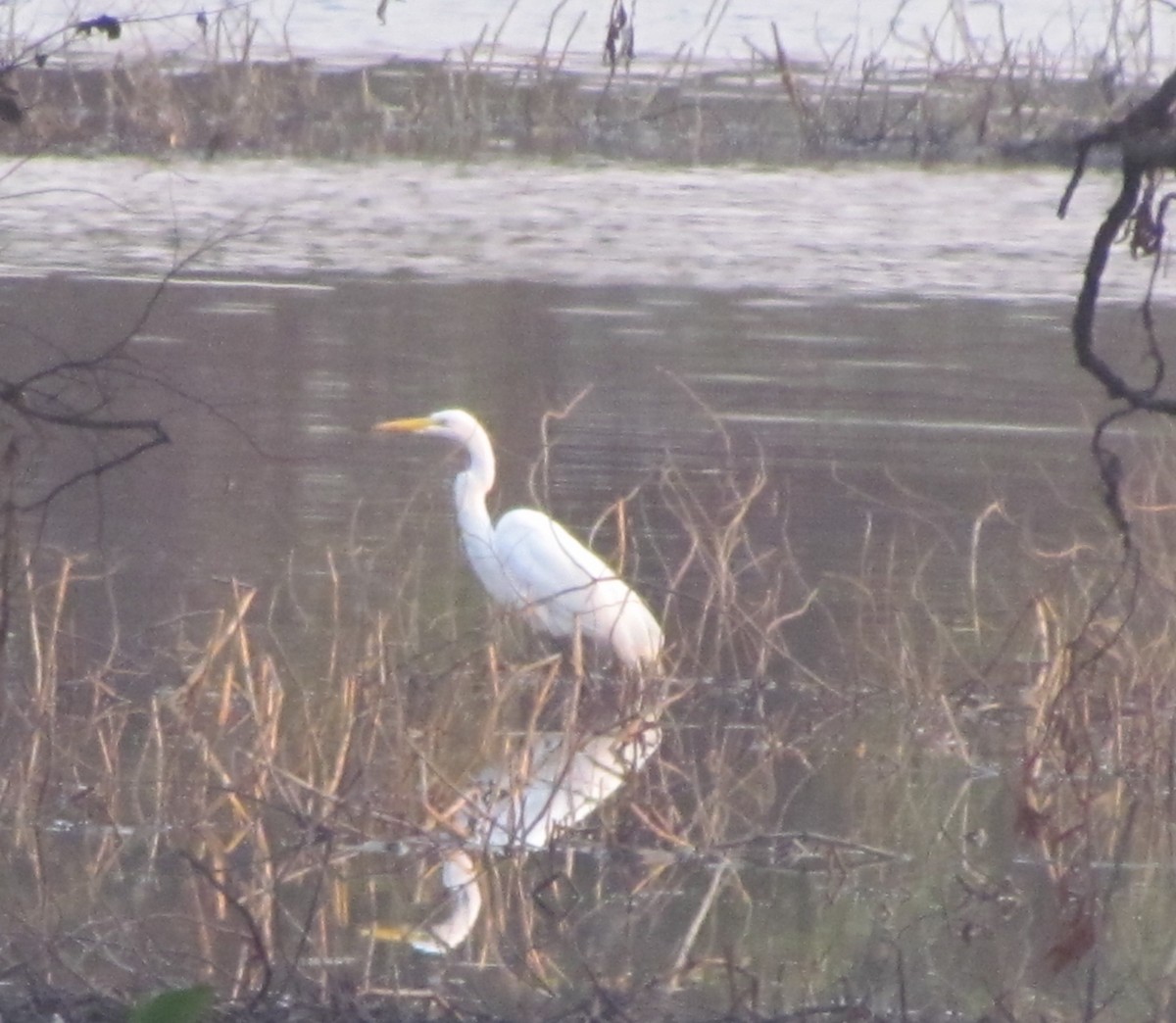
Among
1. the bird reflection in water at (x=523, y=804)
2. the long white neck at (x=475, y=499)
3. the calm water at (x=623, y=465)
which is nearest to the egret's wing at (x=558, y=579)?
the long white neck at (x=475, y=499)

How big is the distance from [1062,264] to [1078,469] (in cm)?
695

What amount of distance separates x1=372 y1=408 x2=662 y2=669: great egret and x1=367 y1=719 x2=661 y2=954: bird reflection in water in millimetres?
793

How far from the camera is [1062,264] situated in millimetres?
18297

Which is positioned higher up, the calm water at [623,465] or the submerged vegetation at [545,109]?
the submerged vegetation at [545,109]

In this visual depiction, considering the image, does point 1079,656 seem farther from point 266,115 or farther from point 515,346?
point 266,115

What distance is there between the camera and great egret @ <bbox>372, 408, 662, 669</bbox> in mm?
7332

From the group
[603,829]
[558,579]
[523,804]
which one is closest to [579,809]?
[603,829]

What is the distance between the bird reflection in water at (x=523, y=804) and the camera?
5340 millimetres

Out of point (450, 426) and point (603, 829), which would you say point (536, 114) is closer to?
point (450, 426)

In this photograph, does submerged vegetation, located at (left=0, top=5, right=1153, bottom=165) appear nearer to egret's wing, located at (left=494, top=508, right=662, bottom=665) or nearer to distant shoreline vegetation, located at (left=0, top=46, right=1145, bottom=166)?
distant shoreline vegetation, located at (left=0, top=46, right=1145, bottom=166)

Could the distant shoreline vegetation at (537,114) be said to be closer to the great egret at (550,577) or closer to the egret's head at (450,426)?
the egret's head at (450,426)

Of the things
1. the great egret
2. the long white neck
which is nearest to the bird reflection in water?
the great egret

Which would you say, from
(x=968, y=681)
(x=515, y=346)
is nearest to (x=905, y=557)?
(x=968, y=681)

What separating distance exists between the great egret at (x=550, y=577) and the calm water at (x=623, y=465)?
26 centimetres
